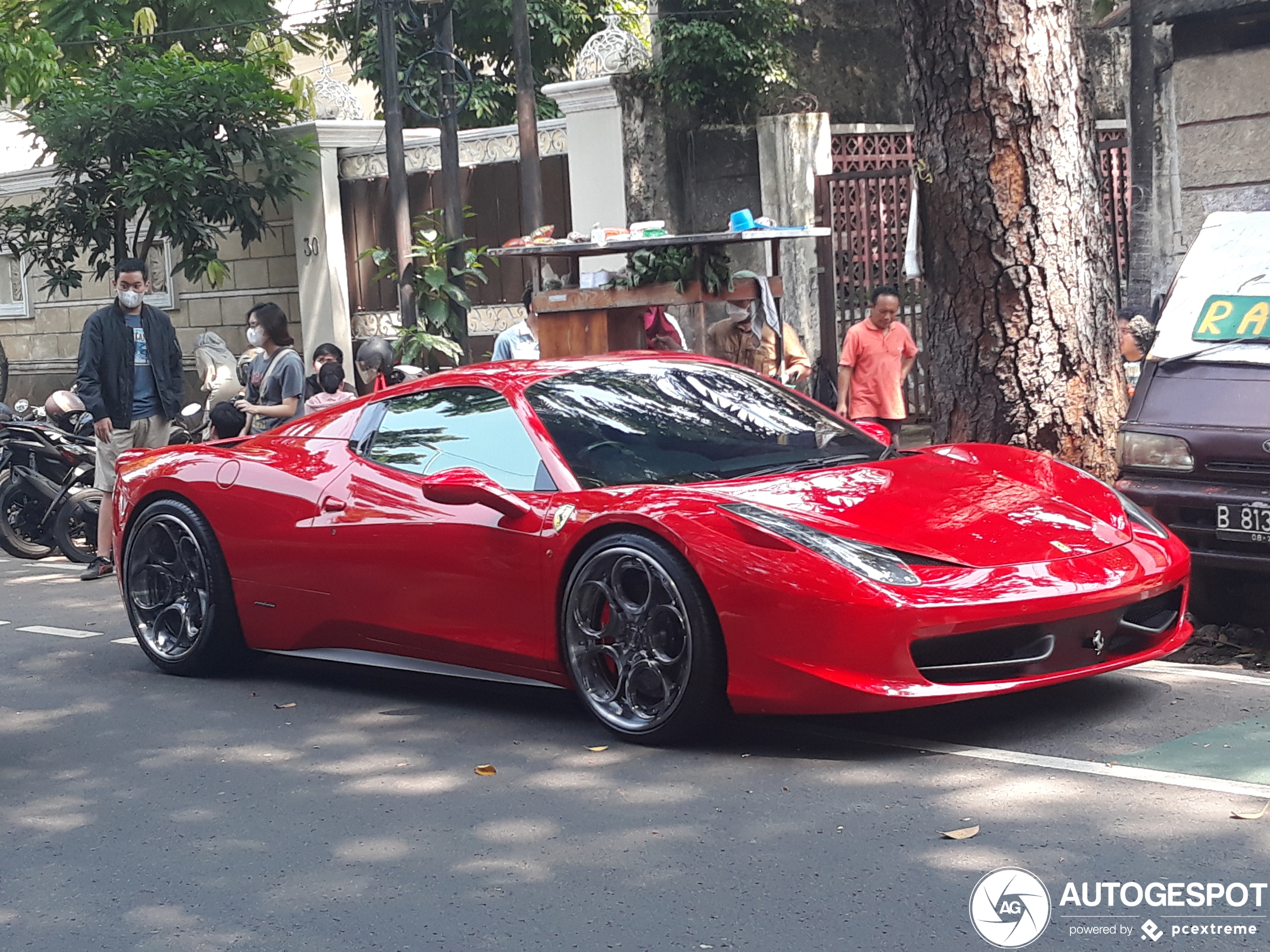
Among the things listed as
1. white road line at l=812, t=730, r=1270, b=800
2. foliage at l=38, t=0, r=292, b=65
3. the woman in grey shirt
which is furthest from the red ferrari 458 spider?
foliage at l=38, t=0, r=292, b=65

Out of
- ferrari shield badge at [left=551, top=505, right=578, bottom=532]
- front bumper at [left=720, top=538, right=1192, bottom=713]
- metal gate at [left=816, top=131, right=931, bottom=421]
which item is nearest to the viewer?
front bumper at [left=720, top=538, right=1192, bottom=713]

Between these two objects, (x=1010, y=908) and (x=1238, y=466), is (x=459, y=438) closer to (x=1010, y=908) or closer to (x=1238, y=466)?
(x=1238, y=466)

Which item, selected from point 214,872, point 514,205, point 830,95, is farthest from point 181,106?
point 214,872

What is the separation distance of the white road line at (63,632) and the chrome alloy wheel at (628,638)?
3.89 meters

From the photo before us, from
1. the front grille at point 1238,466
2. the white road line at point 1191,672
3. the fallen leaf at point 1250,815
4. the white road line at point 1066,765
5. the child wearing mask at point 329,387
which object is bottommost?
the white road line at point 1191,672

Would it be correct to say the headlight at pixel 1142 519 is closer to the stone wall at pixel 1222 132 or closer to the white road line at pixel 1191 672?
the white road line at pixel 1191 672

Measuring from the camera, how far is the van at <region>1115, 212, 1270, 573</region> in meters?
6.73

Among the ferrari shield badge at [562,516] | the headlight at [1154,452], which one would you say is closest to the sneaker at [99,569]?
the ferrari shield badge at [562,516]

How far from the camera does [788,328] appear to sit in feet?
35.9

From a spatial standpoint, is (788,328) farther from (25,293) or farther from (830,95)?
(25,293)

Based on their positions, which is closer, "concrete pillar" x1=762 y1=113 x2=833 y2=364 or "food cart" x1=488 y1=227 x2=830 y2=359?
"food cart" x1=488 y1=227 x2=830 y2=359

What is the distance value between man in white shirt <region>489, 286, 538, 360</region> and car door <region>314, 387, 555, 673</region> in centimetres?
432

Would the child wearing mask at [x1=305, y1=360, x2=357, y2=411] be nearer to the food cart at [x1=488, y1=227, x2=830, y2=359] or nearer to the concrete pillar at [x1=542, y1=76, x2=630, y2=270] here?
the food cart at [x1=488, y1=227, x2=830, y2=359]

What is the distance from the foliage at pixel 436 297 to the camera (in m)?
15.0
